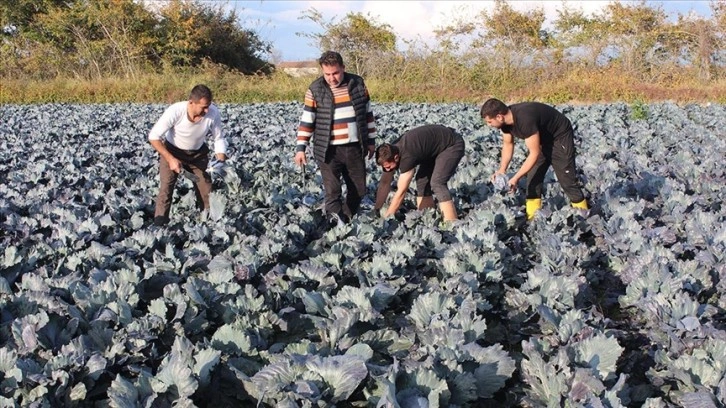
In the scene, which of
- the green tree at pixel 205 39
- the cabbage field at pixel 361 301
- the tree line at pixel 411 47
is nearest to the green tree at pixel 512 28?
the tree line at pixel 411 47

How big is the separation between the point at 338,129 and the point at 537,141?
162 centimetres

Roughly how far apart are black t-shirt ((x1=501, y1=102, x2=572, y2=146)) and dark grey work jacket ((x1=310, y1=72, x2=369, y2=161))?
3.84 ft

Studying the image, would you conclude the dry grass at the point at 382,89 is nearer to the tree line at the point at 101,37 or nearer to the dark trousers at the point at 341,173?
the tree line at the point at 101,37

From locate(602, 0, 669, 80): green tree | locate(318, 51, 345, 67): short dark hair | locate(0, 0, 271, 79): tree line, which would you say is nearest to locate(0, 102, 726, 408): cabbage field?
locate(318, 51, 345, 67): short dark hair

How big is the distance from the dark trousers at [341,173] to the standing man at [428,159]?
0.74 feet

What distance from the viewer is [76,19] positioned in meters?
30.4

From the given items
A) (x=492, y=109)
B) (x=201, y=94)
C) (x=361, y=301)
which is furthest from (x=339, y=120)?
(x=361, y=301)

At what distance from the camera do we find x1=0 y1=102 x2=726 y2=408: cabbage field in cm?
250

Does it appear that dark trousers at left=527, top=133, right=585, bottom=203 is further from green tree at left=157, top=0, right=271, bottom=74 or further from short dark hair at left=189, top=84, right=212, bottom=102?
green tree at left=157, top=0, right=271, bottom=74

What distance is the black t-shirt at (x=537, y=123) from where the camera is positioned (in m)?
5.14

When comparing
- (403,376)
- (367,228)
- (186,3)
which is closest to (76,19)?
(186,3)

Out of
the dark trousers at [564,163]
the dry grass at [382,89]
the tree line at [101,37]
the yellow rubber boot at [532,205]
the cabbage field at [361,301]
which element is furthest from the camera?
the tree line at [101,37]

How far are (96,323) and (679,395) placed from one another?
260cm

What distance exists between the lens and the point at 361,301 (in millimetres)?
3186
